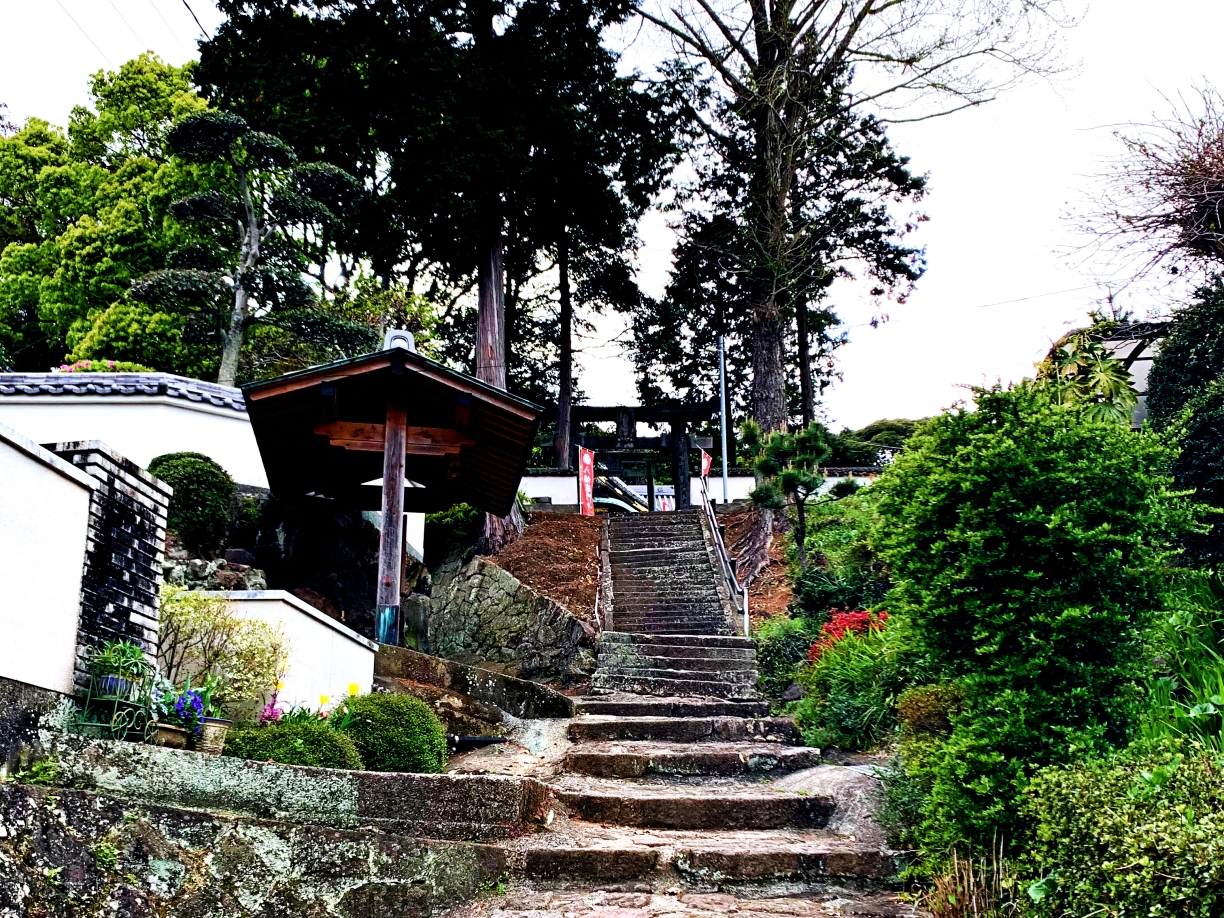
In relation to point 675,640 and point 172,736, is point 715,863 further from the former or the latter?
point 675,640

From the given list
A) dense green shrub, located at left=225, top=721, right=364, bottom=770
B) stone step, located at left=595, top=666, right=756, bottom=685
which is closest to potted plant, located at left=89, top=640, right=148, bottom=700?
dense green shrub, located at left=225, top=721, right=364, bottom=770

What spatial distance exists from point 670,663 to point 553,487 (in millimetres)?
11248

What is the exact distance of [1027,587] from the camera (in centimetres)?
470

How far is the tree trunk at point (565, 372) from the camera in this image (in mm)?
23594

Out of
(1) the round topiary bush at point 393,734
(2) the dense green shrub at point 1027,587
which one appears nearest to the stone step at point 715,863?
(2) the dense green shrub at point 1027,587

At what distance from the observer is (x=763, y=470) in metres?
13.5

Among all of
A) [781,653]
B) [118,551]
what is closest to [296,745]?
[118,551]

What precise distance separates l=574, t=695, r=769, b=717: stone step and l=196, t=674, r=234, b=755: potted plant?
16.6 ft

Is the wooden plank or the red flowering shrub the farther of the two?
the red flowering shrub

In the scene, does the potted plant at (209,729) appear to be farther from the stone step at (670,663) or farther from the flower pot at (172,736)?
the stone step at (670,663)

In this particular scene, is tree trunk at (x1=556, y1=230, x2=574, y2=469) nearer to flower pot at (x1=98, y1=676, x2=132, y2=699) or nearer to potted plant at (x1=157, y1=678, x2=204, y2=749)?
potted plant at (x1=157, y1=678, x2=204, y2=749)

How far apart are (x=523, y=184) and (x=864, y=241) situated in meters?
8.83

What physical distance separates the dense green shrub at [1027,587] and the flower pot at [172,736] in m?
3.78

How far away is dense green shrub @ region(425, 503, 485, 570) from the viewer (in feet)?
51.8
